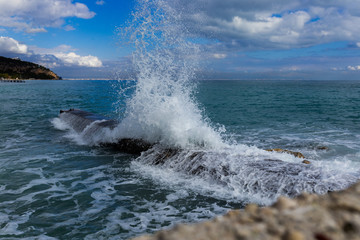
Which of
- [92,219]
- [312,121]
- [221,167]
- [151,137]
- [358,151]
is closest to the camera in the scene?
[92,219]

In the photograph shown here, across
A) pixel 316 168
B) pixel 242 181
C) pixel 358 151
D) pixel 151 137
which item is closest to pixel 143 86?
pixel 151 137

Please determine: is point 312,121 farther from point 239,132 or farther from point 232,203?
point 232,203

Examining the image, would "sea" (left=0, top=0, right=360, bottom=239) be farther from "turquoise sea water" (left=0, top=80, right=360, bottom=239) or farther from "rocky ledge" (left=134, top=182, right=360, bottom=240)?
"rocky ledge" (left=134, top=182, right=360, bottom=240)

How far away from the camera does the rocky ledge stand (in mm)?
1715

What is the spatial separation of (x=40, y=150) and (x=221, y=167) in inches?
348

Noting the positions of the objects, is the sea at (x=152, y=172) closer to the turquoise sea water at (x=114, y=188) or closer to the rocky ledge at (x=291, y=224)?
the turquoise sea water at (x=114, y=188)

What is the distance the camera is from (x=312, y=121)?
70.4 feet

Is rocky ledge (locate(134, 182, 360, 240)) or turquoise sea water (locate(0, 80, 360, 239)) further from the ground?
rocky ledge (locate(134, 182, 360, 240))

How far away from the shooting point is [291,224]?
6.00ft

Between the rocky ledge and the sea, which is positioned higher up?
the rocky ledge

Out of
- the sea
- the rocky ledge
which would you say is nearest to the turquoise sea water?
the sea

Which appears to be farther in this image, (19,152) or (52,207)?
(19,152)

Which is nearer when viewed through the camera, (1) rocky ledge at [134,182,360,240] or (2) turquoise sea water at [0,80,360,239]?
(1) rocky ledge at [134,182,360,240]

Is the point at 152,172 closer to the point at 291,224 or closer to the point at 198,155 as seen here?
the point at 198,155
